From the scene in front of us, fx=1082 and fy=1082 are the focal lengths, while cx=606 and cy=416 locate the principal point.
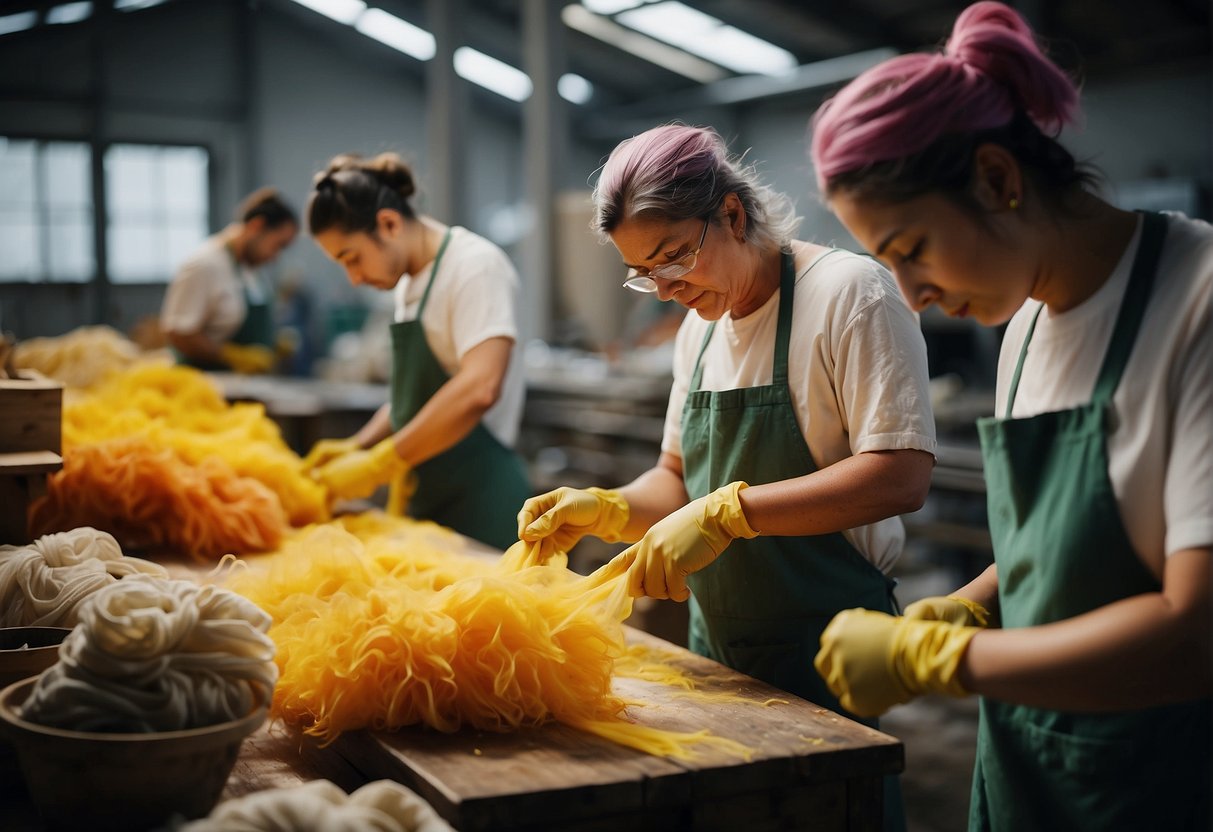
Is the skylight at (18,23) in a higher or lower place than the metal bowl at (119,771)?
higher

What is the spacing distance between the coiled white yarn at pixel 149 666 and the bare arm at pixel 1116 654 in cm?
92

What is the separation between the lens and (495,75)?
1501cm

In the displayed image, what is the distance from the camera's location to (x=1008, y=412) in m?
1.59

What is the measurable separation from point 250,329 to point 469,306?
320cm

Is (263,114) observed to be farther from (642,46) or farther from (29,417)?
(29,417)

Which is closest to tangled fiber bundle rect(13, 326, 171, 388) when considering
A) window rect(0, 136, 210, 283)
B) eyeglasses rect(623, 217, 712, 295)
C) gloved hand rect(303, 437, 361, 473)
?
gloved hand rect(303, 437, 361, 473)

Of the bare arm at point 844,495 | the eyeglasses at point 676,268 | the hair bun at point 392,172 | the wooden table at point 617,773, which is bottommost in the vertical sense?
the wooden table at point 617,773

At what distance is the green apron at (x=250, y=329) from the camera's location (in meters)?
5.86

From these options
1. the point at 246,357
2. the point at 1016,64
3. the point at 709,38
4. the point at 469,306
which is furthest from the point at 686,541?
the point at 709,38

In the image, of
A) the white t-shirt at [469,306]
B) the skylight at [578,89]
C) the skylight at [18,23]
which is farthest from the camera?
the skylight at [578,89]

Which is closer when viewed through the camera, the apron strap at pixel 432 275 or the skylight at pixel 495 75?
the apron strap at pixel 432 275

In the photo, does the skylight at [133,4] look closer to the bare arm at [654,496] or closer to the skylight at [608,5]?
the skylight at [608,5]

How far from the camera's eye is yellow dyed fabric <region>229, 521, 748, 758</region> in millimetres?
1592

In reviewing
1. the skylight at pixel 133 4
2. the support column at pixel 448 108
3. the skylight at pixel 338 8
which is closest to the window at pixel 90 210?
the skylight at pixel 133 4
